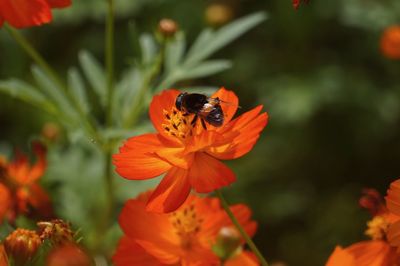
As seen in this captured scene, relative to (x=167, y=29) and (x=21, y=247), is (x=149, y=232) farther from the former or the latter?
(x=167, y=29)

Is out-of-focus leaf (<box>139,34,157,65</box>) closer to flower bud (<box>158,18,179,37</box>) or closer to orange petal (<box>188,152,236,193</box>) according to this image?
flower bud (<box>158,18,179,37</box>)

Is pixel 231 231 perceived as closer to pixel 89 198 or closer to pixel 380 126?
pixel 89 198

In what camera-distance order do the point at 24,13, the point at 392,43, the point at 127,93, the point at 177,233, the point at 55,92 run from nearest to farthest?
1. the point at 24,13
2. the point at 177,233
3. the point at 55,92
4. the point at 127,93
5. the point at 392,43

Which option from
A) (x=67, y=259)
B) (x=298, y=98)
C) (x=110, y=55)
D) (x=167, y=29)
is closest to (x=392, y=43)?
(x=298, y=98)

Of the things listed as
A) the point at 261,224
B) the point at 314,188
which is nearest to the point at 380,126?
the point at 314,188

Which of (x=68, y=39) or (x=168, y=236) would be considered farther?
(x=68, y=39)

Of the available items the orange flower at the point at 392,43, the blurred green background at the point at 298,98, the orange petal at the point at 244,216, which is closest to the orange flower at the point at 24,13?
the orange petal at the point at 244,216

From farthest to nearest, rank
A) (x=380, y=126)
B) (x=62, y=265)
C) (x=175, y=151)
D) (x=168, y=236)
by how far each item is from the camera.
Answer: (x=380, y=126)
(x=168, y=236)
(x=175, y=151)
(x=62, y=265)
